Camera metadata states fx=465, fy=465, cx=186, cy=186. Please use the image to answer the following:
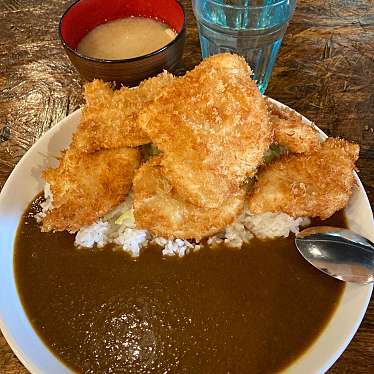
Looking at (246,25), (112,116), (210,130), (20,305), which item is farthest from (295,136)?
(20,305)

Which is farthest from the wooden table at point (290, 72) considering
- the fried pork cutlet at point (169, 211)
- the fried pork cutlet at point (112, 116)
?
the fried pork cutlet at point (169, 211)

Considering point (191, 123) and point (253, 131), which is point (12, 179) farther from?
point (253, 131)

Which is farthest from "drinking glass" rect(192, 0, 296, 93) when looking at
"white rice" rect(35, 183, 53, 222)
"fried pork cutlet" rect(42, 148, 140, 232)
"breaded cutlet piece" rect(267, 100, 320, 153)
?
"white rice" rect(35, 183, 53, 222)

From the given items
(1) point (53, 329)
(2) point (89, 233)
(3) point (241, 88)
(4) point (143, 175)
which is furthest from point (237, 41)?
(1) point (53, 329)

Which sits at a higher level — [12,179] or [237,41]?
[237,41]

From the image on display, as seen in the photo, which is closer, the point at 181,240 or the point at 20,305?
the point at 20,305

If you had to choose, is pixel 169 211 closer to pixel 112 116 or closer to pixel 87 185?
pixel 87 185

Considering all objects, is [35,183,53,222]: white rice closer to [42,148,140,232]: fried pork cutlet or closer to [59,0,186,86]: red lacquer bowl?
[42,148,140,232]: fried pork cutlet

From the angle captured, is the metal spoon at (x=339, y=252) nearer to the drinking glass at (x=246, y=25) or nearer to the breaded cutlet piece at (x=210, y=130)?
the breaded cutlet piece at (x=210, y=130)
